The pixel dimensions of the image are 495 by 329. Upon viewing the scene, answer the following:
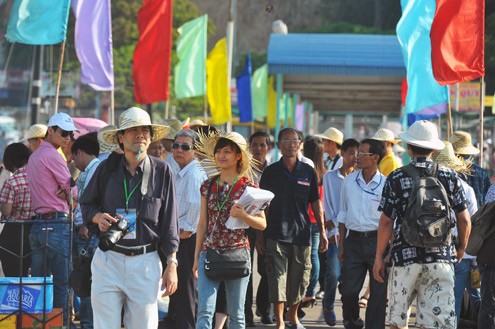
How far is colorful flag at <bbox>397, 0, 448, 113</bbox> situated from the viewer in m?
12.9

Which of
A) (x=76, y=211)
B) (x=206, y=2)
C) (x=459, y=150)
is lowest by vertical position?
(x=76, y=211)

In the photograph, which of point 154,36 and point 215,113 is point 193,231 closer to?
point 154,36

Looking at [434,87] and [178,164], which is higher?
[434,87]

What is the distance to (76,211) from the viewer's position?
9.79 metres

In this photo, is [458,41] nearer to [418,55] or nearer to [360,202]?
[418,55]

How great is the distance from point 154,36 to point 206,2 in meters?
109

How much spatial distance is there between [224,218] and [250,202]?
27 centimetres

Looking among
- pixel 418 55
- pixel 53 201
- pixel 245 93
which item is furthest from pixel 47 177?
pixel 245 93

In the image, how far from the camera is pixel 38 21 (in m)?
13.5

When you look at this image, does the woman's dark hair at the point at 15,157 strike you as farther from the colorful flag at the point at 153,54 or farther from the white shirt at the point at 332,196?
the colorful flag at the point at 153,54

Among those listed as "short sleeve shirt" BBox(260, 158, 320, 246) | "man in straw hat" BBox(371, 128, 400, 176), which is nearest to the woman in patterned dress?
"short sleeve shirt" BBox(260, 158, 320, 246)

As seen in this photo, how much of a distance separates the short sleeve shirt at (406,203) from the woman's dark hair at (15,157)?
4.10 metres

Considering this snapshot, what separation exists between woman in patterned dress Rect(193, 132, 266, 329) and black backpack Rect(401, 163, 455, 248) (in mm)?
1256

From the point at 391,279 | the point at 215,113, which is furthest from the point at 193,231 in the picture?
the point at 215,113
